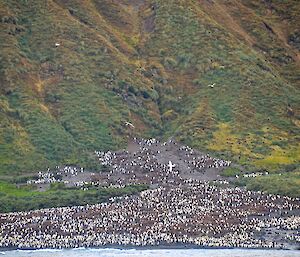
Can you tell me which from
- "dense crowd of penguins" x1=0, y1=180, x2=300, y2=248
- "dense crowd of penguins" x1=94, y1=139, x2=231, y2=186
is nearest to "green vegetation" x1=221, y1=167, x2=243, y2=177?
"dense crowd of penguins" x1=94, y1=139, x2=231, y2=186

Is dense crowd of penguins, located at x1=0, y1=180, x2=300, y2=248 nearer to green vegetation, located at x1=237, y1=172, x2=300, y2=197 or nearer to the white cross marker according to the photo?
green vegetation, located at x1=237, y1=172, x2=300, y2=197

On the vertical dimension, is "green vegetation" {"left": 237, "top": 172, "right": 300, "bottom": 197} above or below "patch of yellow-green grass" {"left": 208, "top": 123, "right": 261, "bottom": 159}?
above

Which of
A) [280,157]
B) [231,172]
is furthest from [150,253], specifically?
[280,157]

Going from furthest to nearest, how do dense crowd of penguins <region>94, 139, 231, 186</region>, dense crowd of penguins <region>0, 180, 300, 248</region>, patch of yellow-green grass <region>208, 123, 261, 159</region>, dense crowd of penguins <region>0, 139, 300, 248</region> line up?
patch of yellow-green grass <region>208, 123, 261, 159</region>
dense crowd of penguins <region>94, 139, 231, 186</region>
dense crowd of penguins <region>0, 180, 300, 248</region>
dense crowd of penguins <region>0, 139, 300, 248</region>

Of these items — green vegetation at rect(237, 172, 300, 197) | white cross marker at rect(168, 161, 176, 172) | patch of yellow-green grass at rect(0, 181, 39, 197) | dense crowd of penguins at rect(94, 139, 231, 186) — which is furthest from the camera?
white cross marker at rect(168, 161, 176, 172)

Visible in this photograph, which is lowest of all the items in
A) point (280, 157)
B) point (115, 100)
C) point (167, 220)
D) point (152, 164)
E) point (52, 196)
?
point (115, 100)

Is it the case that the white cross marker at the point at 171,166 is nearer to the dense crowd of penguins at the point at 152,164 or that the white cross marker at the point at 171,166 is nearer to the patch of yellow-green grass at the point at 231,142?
the dense crowd of penguins at the point at 152,164

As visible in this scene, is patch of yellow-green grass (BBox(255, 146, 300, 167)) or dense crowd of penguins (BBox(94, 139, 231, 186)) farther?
patch of yellow-green grass (BBox(255, 146, 300, 167))

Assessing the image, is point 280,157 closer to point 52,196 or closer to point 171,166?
point 171,166
